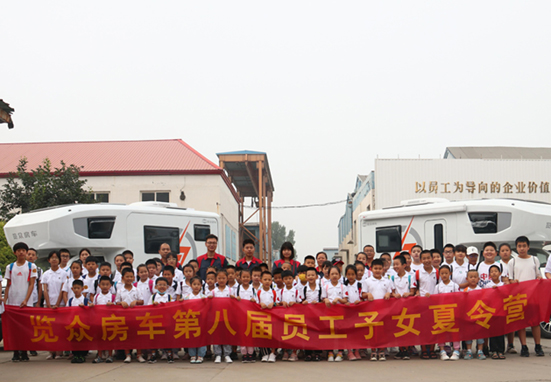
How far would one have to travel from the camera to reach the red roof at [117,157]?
3108cm

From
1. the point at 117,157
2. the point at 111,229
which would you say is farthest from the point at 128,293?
the point at 117,157

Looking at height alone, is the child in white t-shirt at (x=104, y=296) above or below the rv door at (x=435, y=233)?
below

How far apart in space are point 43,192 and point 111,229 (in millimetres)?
11917

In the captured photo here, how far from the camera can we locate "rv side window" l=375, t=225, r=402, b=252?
15039mm

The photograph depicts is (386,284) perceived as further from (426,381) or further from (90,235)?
(90,235)

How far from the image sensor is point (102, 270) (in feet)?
31.8

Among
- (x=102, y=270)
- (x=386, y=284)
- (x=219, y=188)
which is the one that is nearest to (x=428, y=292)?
(x=386, y=284)

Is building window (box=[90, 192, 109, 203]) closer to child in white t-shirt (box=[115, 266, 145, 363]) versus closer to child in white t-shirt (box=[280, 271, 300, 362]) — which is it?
child in white t-shirt (box=[115, 266, 145, 363])

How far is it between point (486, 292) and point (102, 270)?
6.26 m

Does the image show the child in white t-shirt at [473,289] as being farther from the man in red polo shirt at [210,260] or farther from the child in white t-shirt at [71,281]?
the child in white t-shirt at [71,281]

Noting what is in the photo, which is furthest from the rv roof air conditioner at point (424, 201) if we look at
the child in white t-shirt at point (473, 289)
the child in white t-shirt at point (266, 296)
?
the child in white t-shirt at point (266, 296)

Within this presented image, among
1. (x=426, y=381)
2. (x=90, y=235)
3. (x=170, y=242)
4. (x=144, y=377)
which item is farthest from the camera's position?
(x=170, y=242)

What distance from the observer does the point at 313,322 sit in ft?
29.0

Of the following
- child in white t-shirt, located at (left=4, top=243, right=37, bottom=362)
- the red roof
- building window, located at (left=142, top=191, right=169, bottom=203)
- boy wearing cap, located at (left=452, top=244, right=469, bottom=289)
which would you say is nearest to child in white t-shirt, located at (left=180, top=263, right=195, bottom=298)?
child in white t-shirt, located at (left=4, top=243, right=37, bottom=362)
